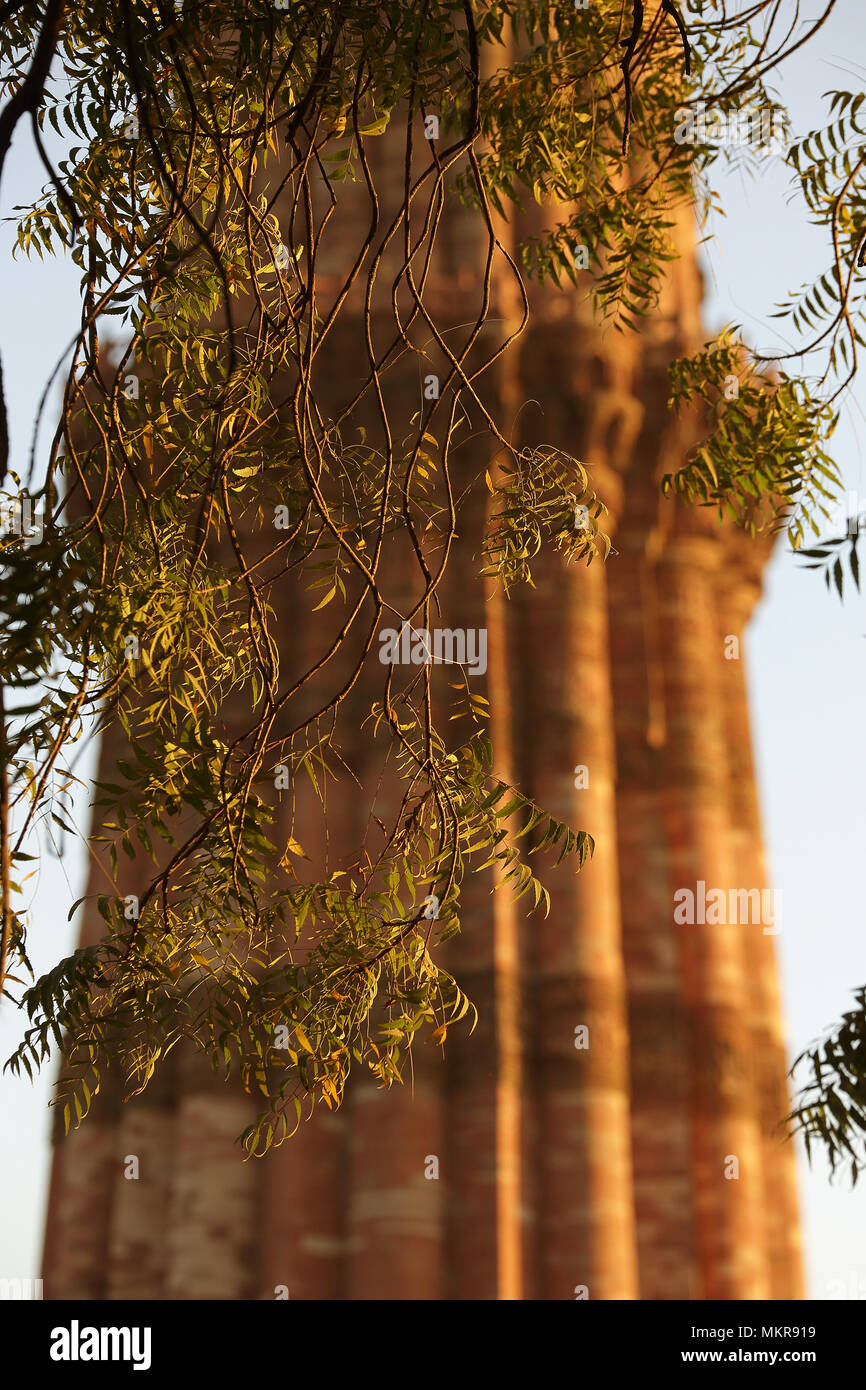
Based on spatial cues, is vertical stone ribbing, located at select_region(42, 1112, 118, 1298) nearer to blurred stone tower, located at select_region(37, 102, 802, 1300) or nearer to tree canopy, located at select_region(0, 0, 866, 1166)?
blurred stone tower, located at select_region(37, 102, 802, 1300)

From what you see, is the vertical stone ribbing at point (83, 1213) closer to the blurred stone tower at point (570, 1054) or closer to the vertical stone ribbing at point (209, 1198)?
the blurred stone tower at point (570, 1054)

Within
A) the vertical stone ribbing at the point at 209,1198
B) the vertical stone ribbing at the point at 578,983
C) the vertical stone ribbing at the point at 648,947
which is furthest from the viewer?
the vertical stone ribbing at the point at 648,947

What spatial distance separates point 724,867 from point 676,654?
178cm

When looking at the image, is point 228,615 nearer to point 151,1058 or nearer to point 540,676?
point 151,1058

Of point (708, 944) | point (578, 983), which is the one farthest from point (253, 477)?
point (708, 944)

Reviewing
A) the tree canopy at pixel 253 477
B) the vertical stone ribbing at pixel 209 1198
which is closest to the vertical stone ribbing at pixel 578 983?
the vertical stone ribbing at pixel 209 1198

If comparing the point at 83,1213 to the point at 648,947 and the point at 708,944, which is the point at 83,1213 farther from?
the point at 708,944

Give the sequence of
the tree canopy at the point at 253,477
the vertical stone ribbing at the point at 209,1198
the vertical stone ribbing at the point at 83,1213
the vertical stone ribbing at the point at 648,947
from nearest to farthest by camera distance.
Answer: the tree canopy at the point at 253,477
the vertical stone ribbing at the point at 209,1198
the vertical stone ribbing at the point at 648,947
the vertical stone ribbing at the point at 83,1213

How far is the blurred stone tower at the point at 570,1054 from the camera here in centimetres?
952

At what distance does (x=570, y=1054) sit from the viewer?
32.6 feet

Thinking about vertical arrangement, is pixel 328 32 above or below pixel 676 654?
below
